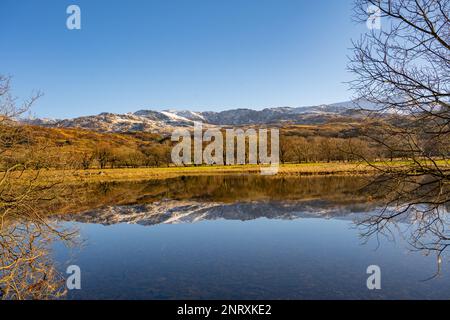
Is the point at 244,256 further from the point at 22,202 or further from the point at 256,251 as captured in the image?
the point at 22,202

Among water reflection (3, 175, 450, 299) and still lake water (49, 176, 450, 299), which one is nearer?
water reflection (3, 175, 450, 299)

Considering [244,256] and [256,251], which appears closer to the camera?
[244,256]

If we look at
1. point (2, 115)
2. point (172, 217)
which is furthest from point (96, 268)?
point (172, 217)

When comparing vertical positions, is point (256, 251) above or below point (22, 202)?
below

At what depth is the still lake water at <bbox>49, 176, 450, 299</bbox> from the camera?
9984mm

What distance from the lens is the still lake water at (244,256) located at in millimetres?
9984

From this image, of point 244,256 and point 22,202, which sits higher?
point 22,202

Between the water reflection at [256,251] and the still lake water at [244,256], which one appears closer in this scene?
the water reflection at [256,251]

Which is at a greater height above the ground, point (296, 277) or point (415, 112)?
point (415, 112)

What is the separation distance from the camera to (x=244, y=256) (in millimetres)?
13820

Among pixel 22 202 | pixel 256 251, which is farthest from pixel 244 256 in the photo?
pixel 22 202
